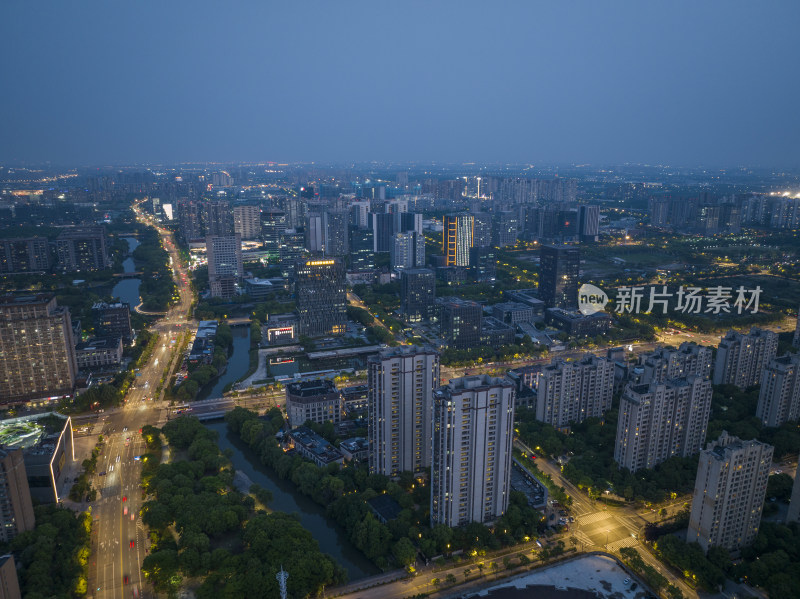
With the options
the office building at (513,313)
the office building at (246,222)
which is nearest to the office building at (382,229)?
the office building at (246,222)

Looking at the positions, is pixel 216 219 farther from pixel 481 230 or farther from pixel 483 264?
pixel 483 264

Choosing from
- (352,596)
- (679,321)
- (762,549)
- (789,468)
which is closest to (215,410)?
(352,596)

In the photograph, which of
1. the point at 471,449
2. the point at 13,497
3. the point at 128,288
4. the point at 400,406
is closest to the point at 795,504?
the point at 471,449

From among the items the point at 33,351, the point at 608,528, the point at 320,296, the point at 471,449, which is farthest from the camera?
the point at 320,296

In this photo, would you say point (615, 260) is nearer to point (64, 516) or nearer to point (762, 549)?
point (762, 549)

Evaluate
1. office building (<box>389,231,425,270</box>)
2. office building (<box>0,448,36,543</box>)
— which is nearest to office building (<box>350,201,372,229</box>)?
office building (<box>389,231,425,270</box>)

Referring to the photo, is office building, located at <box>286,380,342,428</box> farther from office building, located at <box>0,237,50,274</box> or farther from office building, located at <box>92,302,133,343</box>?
office building, located at <box>0,237,50,274</box>

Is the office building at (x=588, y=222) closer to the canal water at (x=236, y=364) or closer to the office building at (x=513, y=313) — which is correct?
the office building at (x=513, y=313)
